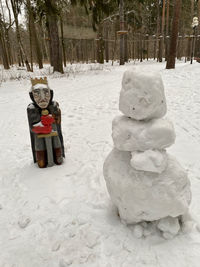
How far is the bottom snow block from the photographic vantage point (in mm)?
1722

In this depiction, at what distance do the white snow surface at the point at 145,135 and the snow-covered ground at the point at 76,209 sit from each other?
19.5 inches

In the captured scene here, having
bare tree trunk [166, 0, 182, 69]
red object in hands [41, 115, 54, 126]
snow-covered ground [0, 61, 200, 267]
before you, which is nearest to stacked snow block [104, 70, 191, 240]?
snow-covered ground [0, 61, 200, 267]

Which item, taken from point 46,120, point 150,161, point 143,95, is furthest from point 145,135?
point 46,120

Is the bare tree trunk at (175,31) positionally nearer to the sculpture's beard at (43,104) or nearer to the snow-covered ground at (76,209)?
the snow-covered ground at (76,209)

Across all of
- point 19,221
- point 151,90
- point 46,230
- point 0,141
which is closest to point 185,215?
point 151,90

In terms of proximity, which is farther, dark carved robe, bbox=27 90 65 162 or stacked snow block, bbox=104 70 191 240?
dark carved robe, bbox=27 90 65 162

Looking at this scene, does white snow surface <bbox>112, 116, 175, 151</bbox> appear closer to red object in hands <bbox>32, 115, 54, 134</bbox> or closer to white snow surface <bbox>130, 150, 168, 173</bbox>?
white snow surface <bbox>130, 150, 168, 173</bbox>

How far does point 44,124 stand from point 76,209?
125cm

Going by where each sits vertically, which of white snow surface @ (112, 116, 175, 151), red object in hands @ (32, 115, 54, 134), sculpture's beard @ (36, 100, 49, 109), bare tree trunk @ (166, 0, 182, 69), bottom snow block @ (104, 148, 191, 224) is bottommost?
bottom snow block @ (104, 148, 191, 224)

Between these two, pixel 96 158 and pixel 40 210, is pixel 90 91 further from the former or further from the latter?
pixel 40 210

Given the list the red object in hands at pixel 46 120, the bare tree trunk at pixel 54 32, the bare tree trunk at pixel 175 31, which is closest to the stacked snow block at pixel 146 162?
the red object in hands at pixel 46 120

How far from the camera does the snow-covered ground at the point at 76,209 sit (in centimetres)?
178

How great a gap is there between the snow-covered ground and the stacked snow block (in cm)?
20

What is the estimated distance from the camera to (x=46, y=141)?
2.94 meters
